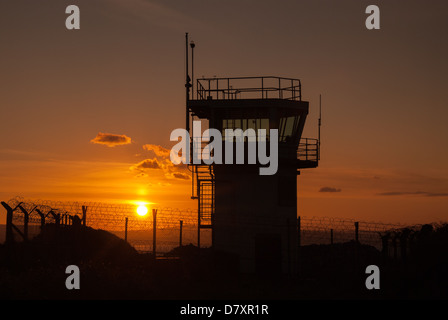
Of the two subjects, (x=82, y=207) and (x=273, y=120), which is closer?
(x=82, y=207)

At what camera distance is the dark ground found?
62.5 ft

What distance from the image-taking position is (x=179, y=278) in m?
23.0

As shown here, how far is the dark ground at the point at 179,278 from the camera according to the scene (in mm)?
19047

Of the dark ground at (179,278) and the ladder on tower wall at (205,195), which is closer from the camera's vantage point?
the dark ground at (179,278)

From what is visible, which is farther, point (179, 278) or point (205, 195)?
point (205, 195)

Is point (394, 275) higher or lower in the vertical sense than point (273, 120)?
lower

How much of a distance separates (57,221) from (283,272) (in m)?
14.3

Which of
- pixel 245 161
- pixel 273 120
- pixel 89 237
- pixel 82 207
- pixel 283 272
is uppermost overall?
pixel 273 120

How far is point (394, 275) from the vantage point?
2427 centimetres

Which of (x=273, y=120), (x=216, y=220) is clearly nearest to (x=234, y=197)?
(x=216, y=220)

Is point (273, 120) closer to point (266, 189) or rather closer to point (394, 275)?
point (266, 189)

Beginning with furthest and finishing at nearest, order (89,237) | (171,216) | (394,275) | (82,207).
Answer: (89,237), (171,216), (82,207), (394,275)

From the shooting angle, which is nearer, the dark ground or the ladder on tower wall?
the dark ground
